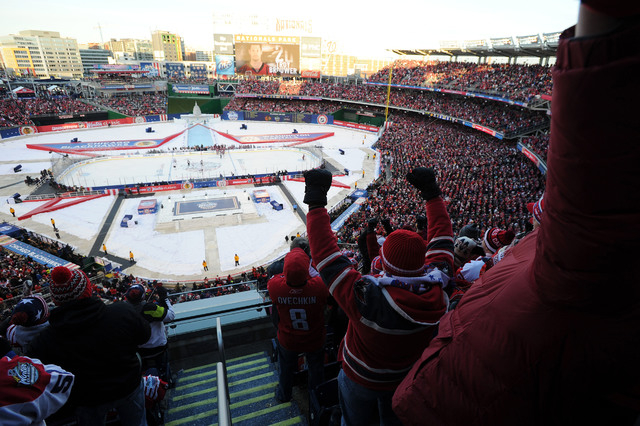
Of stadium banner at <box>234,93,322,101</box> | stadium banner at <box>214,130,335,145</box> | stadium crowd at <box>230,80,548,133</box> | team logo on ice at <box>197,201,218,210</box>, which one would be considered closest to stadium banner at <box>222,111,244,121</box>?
stadium crowd at <box>230,80,548,133</box>

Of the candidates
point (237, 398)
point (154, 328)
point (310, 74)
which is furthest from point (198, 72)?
point (237, 398)

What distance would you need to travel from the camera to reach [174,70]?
93.8 metres

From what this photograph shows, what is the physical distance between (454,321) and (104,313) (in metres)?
2.63

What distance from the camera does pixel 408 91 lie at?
55938 mm

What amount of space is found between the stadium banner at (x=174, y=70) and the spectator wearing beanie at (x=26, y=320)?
10300cm

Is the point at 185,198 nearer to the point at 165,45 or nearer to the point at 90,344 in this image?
the point at 90,344

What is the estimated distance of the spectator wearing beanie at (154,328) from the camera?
4289 mm

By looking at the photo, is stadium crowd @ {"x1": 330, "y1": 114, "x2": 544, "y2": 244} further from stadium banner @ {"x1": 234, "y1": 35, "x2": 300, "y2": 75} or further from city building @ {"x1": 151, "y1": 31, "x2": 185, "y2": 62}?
city building @ {"x1": 151, "y1": 31, "x2": 185, "y2": 62}

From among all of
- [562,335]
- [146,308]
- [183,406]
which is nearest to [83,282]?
[146,308]

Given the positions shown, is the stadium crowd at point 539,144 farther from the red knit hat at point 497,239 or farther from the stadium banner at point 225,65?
the stadium banner at point 225,65

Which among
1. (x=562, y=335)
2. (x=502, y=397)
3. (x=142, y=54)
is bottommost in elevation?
(x=502, y=397)

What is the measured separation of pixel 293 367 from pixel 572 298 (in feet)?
12.0

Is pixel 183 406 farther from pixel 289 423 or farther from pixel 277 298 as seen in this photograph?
pixel 277 298

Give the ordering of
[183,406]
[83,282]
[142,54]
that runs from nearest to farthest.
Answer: [83,282] → [183,406] → [142,54]
